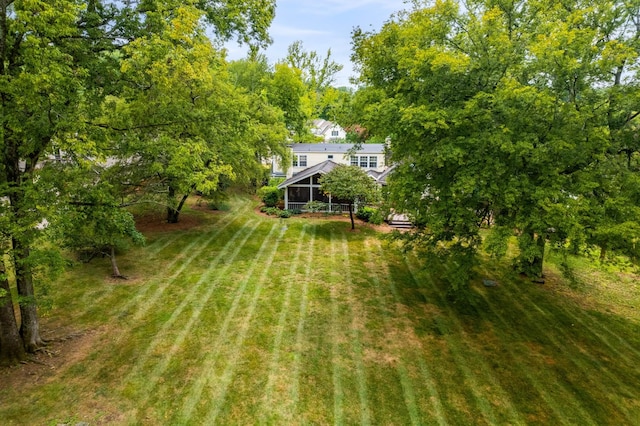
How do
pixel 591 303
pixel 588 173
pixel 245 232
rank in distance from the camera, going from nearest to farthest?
pixel 588 173 → pixel 591 303 → pixel 245 232

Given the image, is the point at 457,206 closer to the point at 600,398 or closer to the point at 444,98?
the point at 444,98

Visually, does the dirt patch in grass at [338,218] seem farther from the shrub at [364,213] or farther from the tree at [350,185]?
the tree at [350,185]

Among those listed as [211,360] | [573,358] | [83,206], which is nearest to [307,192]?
[211,360]

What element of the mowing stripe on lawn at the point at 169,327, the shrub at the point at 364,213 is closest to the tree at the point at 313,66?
the shrub at the point at 364,213

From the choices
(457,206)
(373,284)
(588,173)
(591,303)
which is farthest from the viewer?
(373,284)

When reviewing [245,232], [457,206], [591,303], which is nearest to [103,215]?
[457,206]

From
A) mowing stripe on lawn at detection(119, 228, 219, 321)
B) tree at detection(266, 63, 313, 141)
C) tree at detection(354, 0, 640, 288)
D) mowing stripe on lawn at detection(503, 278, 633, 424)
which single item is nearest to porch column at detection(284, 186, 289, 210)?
mowing stripe on lawn at detection(119, 228, 219, 321)

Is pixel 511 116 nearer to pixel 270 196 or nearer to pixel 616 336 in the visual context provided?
pixel 616 336
